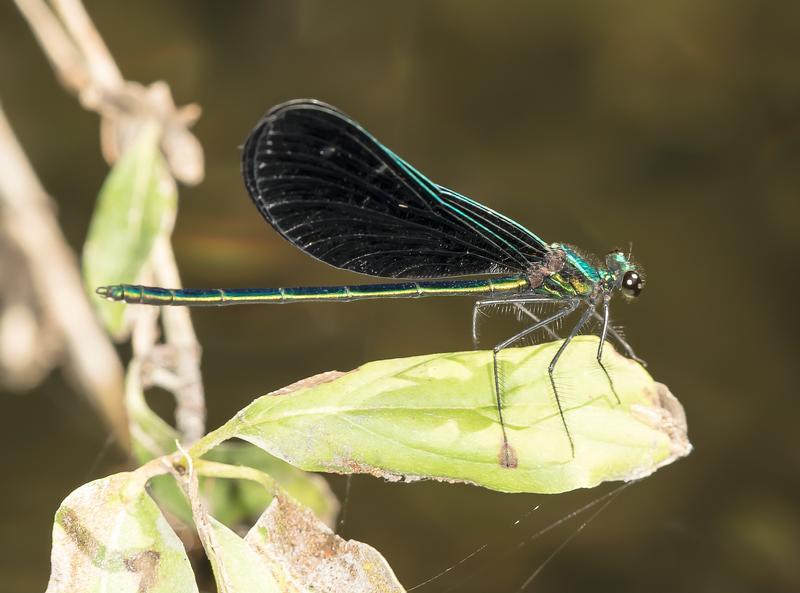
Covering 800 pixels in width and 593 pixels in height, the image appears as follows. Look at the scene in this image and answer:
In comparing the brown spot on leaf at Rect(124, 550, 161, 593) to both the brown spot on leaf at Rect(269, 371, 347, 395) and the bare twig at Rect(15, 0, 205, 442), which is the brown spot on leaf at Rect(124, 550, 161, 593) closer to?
the brown spot on leaf at Rect(269, 371, 347, 395)

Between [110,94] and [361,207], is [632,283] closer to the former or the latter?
[361,207]

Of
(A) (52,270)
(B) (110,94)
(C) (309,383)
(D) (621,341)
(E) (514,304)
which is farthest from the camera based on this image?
(A) (52,270)

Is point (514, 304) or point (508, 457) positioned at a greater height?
point (514, 304)

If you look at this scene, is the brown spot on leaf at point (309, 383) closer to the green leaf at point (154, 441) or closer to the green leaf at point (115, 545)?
the green leaf at point (115, 545)

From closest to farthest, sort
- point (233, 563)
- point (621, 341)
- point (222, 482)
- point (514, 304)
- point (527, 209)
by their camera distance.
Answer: point (233, 563), point (621, 341), point (222, 482), point (514, 304), point (527, 209)

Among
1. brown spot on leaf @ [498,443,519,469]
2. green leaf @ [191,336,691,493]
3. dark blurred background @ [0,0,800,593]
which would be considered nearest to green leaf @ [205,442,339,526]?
dark blurred background @ [0,0,800,593]

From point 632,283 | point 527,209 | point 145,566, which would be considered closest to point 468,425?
point 145,566

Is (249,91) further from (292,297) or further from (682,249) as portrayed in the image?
(682,249)

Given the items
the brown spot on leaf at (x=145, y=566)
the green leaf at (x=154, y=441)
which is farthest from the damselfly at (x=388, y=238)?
the brown spot on leaf at (x=145, y=566)
